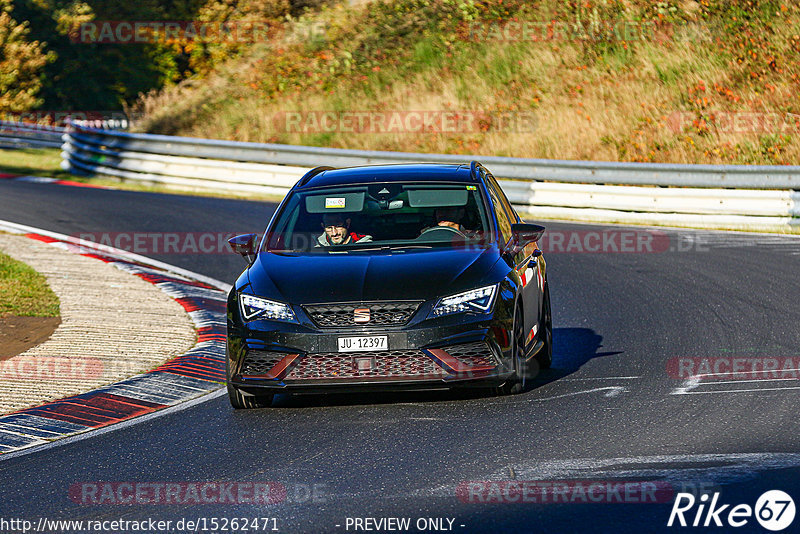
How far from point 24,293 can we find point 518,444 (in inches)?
307

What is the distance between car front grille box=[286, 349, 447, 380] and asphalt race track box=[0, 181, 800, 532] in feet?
0.98

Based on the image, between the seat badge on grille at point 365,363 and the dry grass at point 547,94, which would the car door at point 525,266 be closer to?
the seat badge on grille at point 365,363

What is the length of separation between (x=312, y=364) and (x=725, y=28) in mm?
22991

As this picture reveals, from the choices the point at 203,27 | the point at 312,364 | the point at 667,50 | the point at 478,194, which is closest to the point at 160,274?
the point at 478,194

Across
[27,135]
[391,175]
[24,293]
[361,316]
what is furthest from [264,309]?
[27,135]

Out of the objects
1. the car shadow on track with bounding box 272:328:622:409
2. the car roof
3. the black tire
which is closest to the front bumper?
the black tire

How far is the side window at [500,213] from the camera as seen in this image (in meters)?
9.29

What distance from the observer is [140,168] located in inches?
1043

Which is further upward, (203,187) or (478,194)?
(478,194)

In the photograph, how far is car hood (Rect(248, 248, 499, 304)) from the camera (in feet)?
26.4

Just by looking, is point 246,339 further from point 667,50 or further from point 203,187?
point 667,50

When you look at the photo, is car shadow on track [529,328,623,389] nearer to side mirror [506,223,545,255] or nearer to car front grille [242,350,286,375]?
side mirror [506,223,545,255]

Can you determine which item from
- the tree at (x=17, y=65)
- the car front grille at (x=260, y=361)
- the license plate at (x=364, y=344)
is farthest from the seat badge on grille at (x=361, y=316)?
the tree at (x=17, y=65)

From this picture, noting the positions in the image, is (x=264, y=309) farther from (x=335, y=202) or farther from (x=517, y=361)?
(x=517, y=361)
